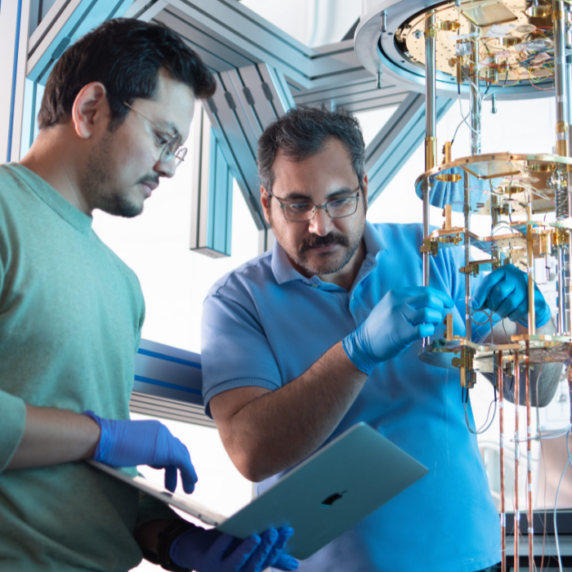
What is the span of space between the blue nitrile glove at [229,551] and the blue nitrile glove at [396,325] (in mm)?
429

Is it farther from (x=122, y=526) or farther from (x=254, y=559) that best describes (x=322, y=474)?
(x=122, y=526)

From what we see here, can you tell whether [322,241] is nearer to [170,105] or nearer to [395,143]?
[170,105]

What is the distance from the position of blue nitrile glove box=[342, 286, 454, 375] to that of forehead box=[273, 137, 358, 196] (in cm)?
37

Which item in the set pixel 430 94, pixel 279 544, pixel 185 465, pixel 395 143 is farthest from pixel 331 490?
pixel 395 143

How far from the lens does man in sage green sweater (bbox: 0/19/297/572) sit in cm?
97

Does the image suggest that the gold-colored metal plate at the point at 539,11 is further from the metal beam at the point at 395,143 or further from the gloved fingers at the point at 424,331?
the metal beam at the point at 395,143

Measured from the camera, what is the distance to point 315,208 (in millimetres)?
1646

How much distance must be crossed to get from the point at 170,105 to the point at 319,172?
523 mm

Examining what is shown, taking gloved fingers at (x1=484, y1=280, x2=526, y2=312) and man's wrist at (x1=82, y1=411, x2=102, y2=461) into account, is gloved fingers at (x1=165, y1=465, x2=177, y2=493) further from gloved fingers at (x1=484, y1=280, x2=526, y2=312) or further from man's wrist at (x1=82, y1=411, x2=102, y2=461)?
gloved fingers at (x1=484, y1=280, x2=526, y2=312)

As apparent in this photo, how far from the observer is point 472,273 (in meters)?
1.44

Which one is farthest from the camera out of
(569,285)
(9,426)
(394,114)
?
(394,114)

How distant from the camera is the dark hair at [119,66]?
1.17 meters

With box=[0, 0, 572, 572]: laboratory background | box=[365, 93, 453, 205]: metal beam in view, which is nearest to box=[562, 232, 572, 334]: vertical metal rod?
box=[0, 0, 572, 572]: laboratory background

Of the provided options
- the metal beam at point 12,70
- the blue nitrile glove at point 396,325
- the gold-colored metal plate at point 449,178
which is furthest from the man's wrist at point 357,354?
the metal beam at point 12,70
